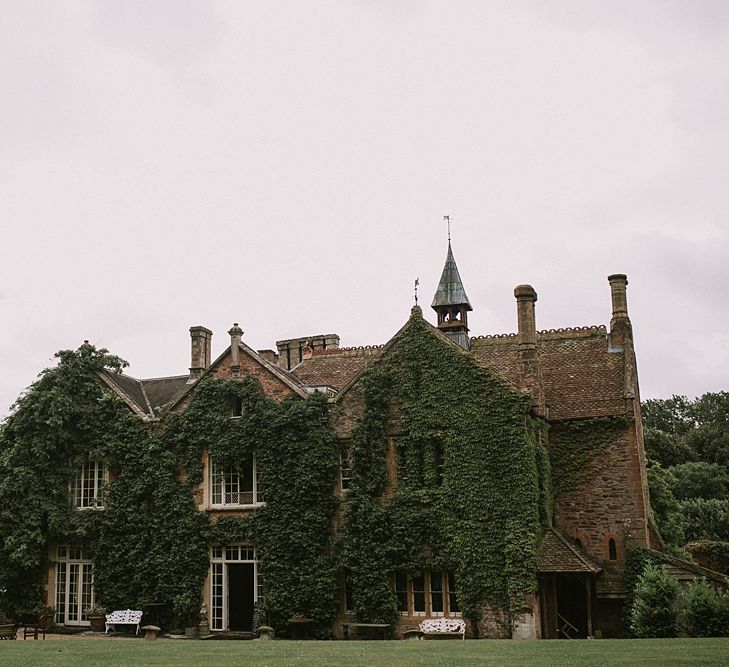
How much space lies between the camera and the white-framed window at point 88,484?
34375 mm

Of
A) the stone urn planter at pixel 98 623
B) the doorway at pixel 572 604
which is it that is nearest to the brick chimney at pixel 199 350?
the stone urn planter at pixel 98 623

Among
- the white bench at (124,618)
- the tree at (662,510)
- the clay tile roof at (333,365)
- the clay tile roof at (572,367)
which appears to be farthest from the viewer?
the tree at (662,510)

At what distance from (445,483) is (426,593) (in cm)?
357

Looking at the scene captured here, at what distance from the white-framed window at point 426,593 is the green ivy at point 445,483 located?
0.44 metres

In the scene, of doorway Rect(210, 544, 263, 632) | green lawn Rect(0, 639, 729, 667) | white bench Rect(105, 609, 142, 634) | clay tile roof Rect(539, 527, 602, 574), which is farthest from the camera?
doorway Rect(210, 544, 263, 632)

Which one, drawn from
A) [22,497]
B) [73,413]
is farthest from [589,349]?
[22,497]

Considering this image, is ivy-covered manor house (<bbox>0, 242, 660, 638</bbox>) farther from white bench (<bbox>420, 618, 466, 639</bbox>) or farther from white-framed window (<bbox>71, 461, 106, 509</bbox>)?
white bench (<bbox>420, 618, 466, 639</bbox>)

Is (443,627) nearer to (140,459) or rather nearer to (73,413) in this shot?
(140,459)

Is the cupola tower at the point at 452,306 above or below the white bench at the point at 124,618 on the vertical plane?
above

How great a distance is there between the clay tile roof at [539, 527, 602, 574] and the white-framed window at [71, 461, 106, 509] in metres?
16.4

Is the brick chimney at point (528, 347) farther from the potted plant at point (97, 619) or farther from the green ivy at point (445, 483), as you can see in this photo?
the potted plant at point (97, 619)

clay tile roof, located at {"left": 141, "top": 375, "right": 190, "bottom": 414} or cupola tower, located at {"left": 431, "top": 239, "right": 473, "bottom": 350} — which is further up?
cupola tower, located at {"left": 431, "top": 239, "right": 473, "bottom": 350}

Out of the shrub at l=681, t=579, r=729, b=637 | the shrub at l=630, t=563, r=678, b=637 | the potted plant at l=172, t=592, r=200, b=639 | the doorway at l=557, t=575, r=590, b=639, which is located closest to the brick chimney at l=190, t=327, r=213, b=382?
the potted plant at l=172, t=592, r=200, b=639

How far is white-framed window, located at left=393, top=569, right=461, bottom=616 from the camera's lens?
29156 mm
